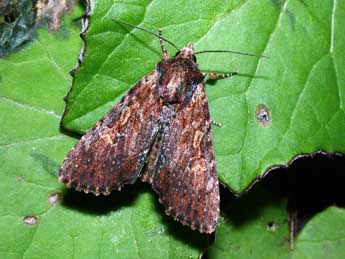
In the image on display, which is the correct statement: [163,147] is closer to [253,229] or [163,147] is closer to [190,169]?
[190,169]

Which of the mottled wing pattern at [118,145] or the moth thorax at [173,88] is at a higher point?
the moth thorax at [173,88]

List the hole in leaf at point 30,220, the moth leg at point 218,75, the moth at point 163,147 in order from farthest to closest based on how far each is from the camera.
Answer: the hole in leaf at point 30,220 < the moth at point 163,147 < the moth leg at point 218,75

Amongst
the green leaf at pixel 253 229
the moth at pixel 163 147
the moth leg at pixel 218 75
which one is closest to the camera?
the moth leg at pixel 218 75

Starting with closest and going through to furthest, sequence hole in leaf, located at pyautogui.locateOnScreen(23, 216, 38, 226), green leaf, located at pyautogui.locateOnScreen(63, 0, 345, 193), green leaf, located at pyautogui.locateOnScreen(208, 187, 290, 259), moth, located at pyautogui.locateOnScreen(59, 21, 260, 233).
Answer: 1. green leaf, located at pyautogui.locateOnScreen(63, 0, 345, 193)
2. moth, located at pyautogui.locateOnScreen(59, 21, 260, 233)
3. hole in leaf, located at pyautogui.locateOnScreen(23, 216, 38, 226)
4. green leaf, located at pyautogui.locateOnScreen(208, 187, 290, 259)

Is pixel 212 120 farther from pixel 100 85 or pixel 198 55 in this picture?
pixel 100 85

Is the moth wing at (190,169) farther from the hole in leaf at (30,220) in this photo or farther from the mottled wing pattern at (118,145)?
the hole in leaf at (30,220)

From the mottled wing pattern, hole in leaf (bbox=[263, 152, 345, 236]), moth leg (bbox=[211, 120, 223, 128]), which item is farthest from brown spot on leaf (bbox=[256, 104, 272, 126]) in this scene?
hole in leaf (bbox=[263, 152, 345, 236])

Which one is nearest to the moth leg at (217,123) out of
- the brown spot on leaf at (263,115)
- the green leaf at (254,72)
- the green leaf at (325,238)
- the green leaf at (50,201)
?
the green leaf at (254,72)

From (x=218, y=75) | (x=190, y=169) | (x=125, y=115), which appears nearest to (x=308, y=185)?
(x=190, y=169)

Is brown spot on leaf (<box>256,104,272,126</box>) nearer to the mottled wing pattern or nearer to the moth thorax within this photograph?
the moth thorax
